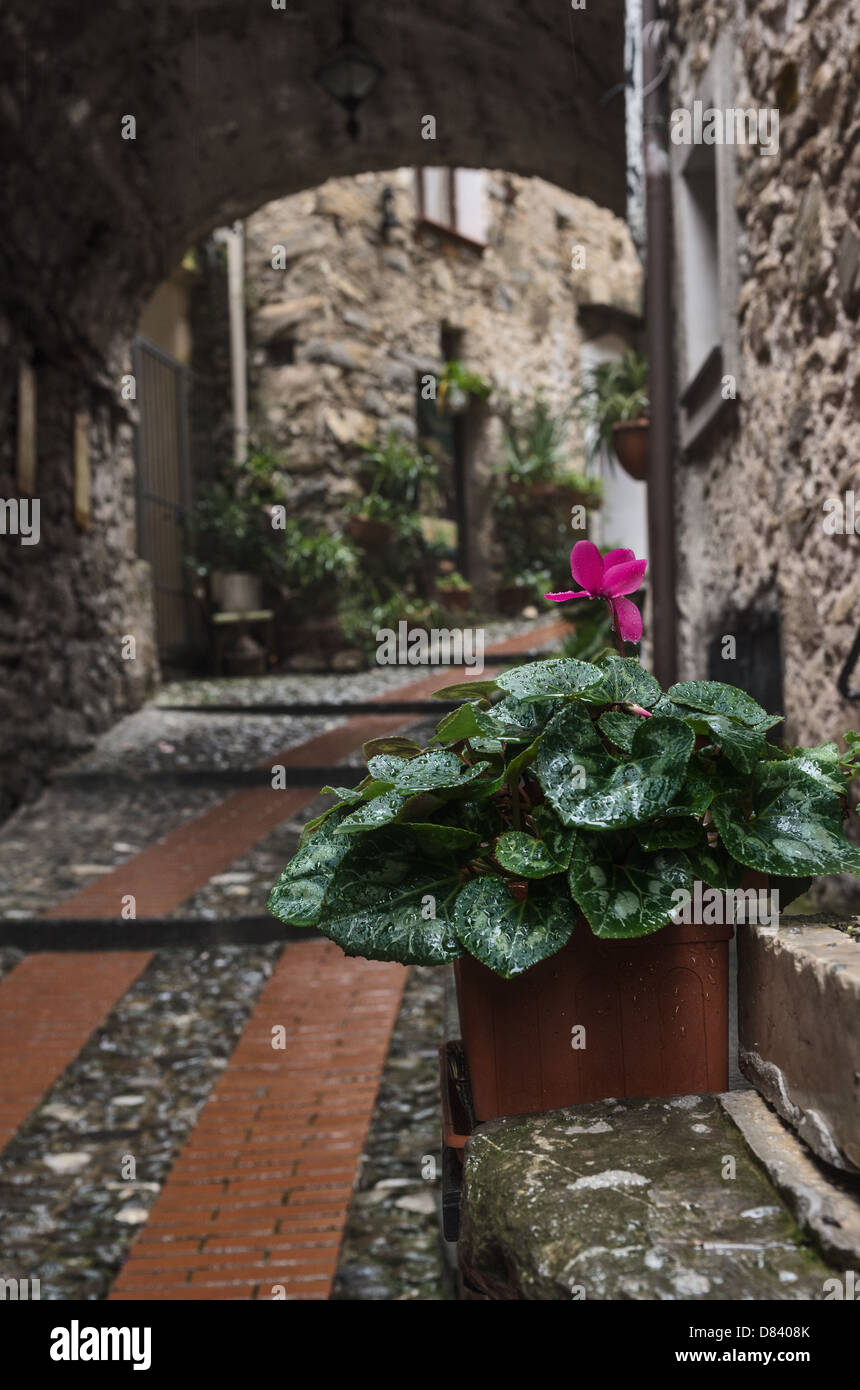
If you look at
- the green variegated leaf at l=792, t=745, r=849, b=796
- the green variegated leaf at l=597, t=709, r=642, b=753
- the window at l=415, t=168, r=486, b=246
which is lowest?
the green variegated leaf at l=792, t=745, r=849, b=796

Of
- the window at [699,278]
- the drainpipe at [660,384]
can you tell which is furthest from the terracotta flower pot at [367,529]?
the window at [699,278]

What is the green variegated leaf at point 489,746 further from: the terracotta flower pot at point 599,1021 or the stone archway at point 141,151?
the stone archway at point 141,151

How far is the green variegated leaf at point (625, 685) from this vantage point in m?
1.06

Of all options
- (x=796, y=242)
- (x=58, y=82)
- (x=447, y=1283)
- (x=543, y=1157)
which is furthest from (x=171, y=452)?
(x=543, y=1157)

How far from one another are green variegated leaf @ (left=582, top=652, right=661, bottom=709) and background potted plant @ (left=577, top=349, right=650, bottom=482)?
4181mm

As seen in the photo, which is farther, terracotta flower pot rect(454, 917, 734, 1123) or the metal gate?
the metal gate

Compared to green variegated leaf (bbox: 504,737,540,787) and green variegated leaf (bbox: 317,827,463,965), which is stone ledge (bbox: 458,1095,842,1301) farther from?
green variegated leaf (bbox: 504,737,540,787)

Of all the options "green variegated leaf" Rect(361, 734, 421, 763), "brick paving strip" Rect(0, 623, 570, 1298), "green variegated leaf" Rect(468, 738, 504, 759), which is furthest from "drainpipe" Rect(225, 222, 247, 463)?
"green variegated leaf" Rect(468, 738, 504, 759)

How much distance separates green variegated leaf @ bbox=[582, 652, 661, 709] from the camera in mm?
1060

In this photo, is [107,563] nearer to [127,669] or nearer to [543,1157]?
[127,669]

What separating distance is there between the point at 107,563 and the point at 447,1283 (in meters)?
5.33

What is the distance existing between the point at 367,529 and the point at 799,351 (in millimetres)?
7578

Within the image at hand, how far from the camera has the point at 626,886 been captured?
99 centimetres

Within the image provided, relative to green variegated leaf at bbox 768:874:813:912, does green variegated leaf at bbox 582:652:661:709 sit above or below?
above
